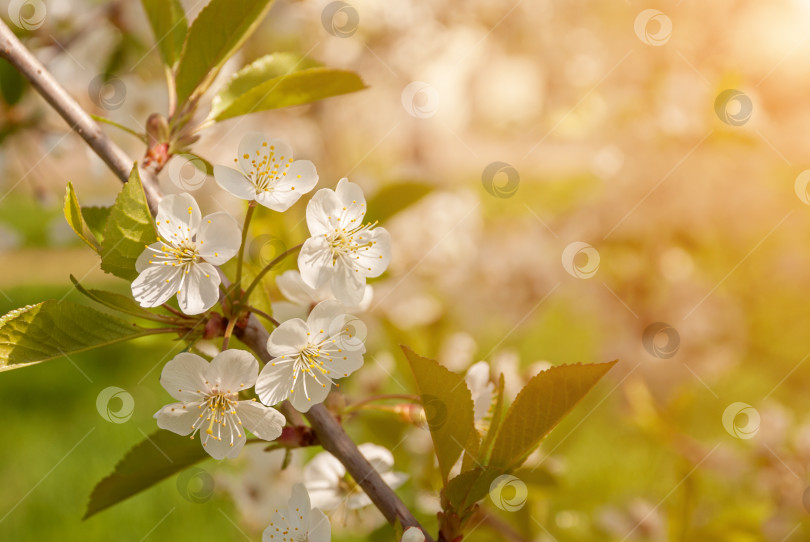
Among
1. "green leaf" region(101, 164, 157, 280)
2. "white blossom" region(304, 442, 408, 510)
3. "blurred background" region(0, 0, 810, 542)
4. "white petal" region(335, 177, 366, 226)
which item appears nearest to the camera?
"green leaf" region(101, 164, 157, 280)

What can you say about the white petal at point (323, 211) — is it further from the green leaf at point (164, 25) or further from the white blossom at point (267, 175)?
the green leaf at point (164, 25)

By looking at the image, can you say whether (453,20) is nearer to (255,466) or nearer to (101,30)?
(101,30)

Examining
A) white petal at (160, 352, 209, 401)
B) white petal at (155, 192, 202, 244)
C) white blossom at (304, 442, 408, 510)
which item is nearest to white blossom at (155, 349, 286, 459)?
white petal at (160, 352, 209, 401)

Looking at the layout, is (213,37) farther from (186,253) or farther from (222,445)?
(222,445)

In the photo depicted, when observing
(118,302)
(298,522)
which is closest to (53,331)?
(118,302)

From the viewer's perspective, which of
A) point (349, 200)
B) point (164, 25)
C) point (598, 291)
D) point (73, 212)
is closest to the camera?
point (73, 212)

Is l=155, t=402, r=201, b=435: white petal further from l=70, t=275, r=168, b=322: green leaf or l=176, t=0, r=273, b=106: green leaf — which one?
l=176, t=0, r=273, b=106: green leaf
